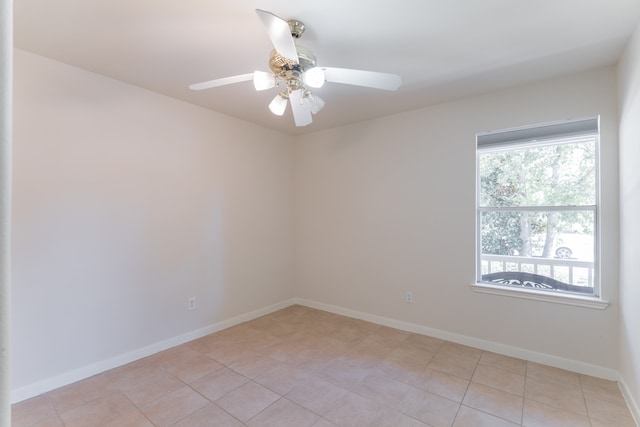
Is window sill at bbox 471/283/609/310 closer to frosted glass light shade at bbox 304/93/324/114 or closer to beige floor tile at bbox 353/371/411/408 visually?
beige floor tile at bbox 353/371/411/408

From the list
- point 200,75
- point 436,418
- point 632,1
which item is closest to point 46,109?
point 200,75

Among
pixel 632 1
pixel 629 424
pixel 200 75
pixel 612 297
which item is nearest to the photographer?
pixel 632 1

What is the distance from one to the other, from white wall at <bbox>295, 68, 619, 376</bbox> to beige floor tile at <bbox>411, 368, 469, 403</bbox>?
0.72 meters

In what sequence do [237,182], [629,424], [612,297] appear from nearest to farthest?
1. [629,424]
2. [612,297]
3. [237,182]

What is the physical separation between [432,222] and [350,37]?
204cm

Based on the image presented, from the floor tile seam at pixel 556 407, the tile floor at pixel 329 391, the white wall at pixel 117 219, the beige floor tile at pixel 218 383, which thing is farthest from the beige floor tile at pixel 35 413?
the floor tile seam at pixel 556 407

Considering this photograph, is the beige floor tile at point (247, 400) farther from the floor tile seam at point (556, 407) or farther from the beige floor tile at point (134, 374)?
the floor tile seam at point (556, 407)

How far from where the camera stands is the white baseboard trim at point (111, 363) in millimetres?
2191

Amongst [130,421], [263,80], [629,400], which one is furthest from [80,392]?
[629,400]

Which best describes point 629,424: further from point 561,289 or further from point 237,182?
point 237,182

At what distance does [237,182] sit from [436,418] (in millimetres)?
3000

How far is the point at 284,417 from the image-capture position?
6.61ft

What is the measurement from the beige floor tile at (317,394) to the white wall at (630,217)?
1.94 metres

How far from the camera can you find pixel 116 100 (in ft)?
8.66
